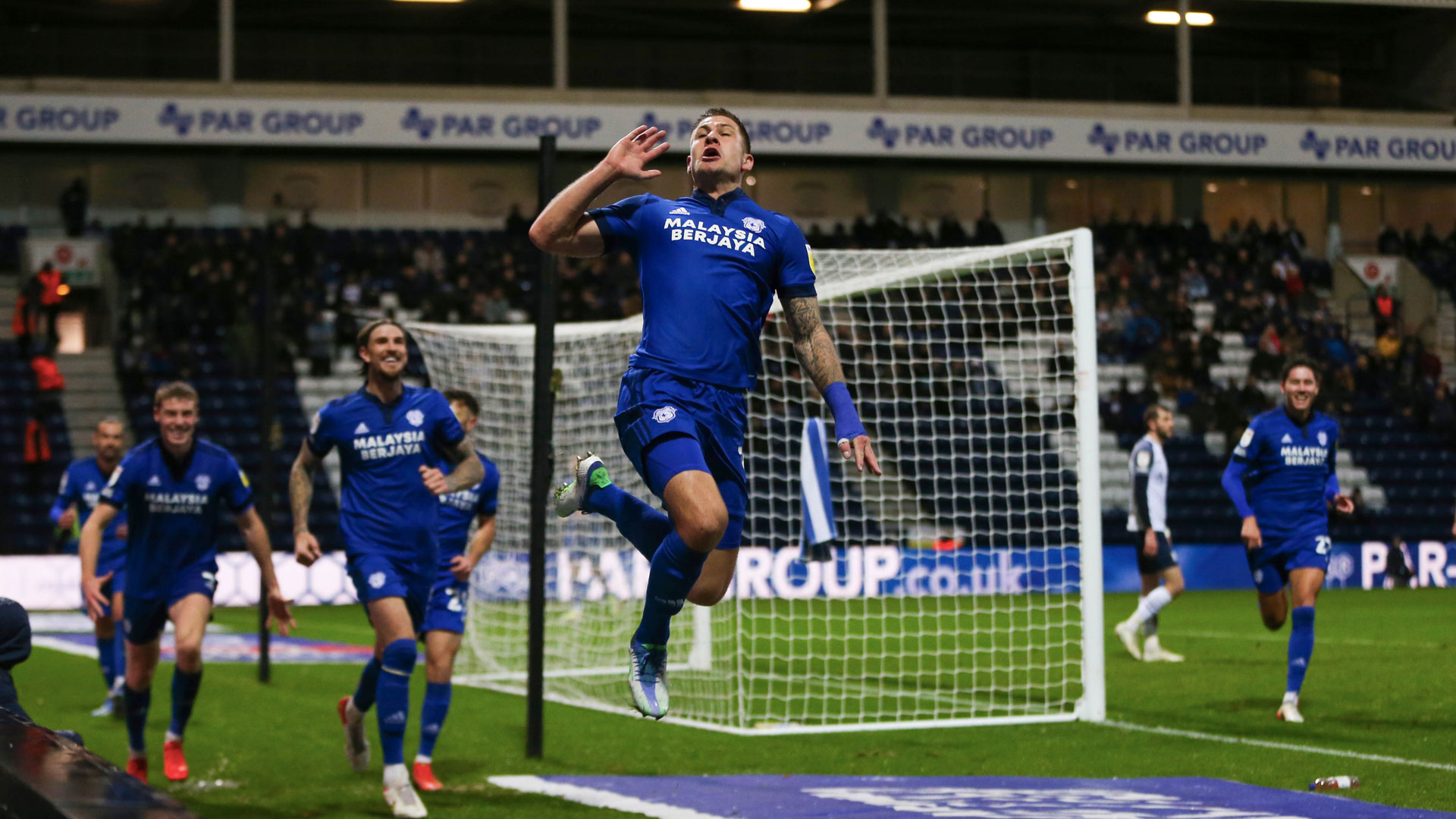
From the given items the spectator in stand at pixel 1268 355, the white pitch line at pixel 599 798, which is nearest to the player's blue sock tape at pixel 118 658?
the white pitch line at pixel 599 798

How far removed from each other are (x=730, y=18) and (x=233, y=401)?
1423 centimetres

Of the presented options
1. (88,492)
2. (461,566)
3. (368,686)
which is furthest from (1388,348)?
(368,686)

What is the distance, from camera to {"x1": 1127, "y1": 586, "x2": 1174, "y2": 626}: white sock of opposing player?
563 inches

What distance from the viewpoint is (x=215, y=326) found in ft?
91.9

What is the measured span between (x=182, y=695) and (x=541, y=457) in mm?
2446

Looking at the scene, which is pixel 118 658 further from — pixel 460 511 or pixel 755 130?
pixel 755 130

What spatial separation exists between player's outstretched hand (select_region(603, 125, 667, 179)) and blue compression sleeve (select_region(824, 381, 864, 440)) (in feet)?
3.04

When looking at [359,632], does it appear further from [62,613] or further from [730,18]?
[730,18]

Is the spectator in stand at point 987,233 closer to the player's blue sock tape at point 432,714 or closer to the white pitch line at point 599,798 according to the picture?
the player's blue sock tape at point 432,714

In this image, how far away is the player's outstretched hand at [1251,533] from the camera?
33.2ft

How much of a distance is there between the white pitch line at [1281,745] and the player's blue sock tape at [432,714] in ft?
14.8

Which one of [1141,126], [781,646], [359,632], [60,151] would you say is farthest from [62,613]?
[1141,126]

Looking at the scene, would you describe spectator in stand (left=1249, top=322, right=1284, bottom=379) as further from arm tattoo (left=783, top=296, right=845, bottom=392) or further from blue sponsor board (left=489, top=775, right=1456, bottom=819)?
arm tattoo (left=783, top=296, right=845, bottom=392)

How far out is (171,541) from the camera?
889 centimetres
